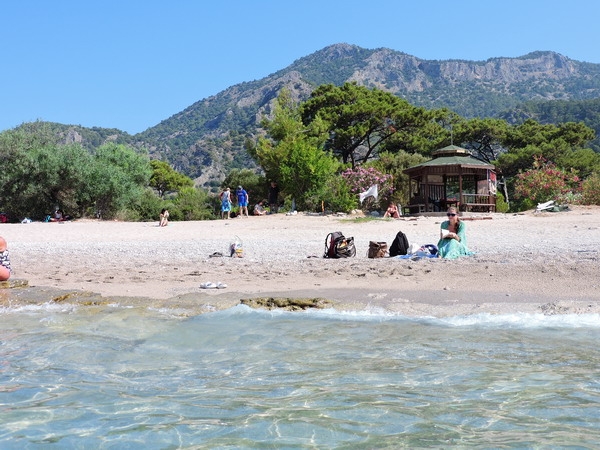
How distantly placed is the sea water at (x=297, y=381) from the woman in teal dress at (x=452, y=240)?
3.86 m

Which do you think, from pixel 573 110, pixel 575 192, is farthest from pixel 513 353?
pixel 573 110

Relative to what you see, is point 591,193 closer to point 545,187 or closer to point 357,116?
point 545,187

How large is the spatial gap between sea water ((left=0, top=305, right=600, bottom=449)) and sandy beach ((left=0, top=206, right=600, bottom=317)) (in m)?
0.80

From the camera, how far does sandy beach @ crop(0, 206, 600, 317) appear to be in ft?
26.3

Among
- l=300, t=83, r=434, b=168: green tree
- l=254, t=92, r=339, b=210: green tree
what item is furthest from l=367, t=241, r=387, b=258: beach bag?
l=300, t=83, r=434, b=168: green tree

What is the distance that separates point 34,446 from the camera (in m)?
3.65

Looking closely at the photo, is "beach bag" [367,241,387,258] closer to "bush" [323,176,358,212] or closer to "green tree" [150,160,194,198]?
"bush" [323,176,358,212]

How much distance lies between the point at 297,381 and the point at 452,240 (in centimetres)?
676

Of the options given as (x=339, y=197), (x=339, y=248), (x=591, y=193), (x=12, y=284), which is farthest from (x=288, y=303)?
(x=591, y=193)

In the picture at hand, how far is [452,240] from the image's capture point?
10.9m

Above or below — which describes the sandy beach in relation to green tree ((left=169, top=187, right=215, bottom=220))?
below

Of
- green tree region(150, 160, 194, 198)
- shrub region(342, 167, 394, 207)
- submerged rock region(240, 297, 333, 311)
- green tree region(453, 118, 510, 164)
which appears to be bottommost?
submerged rock region(240, 297, 333, 311)

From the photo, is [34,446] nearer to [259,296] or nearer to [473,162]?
[259,296]

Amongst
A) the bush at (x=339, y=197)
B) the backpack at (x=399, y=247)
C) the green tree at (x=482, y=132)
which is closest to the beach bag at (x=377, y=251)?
the backpack at (x=399, y=247)
